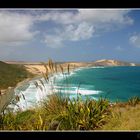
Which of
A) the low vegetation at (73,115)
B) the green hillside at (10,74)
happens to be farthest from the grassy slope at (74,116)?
the green hillside at (10,74)

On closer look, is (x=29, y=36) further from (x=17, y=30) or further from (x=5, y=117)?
(x=5, y=117)

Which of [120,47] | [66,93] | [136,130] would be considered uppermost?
A: [120,47]

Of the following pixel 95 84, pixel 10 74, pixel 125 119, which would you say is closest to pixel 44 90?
pixel 10 74

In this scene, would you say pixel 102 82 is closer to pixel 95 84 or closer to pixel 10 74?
pixel 95 84

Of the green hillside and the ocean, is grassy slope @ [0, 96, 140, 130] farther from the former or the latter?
the green hillside

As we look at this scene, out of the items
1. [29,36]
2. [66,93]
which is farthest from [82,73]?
[29,36]

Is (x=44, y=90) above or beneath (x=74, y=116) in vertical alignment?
above
